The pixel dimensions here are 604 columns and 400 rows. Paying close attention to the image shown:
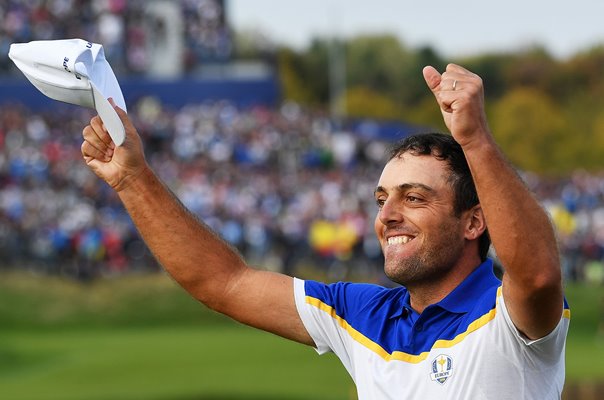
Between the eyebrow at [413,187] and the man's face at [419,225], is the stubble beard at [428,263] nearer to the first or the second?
the man's face at [419,225]

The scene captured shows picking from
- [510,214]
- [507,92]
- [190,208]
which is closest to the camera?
[510,214]

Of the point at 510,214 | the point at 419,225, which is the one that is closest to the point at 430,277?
the point at 419,225

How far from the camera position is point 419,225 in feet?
11.2

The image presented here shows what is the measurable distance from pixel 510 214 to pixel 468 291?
0.51 meters

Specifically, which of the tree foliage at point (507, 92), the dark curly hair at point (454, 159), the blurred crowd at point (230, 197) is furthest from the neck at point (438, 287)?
the tree foliage at point (507, 92)

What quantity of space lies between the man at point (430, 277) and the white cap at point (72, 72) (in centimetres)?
16

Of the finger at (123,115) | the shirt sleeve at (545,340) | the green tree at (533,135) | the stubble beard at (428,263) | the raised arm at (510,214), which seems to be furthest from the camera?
the green tree at (533,135)

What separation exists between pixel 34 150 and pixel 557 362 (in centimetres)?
2560

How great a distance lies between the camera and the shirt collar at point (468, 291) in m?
3.44

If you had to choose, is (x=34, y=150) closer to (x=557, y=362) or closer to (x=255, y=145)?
(x=255, y=145)

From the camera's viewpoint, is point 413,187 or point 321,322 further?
point 321,322

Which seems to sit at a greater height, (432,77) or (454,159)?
(432,77)

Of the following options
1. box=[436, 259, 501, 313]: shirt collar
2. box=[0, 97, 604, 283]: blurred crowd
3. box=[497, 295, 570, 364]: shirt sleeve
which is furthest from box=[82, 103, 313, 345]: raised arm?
box=[0, 97, 604, 283]: blurred crowd

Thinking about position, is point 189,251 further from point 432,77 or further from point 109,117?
point 432,77
